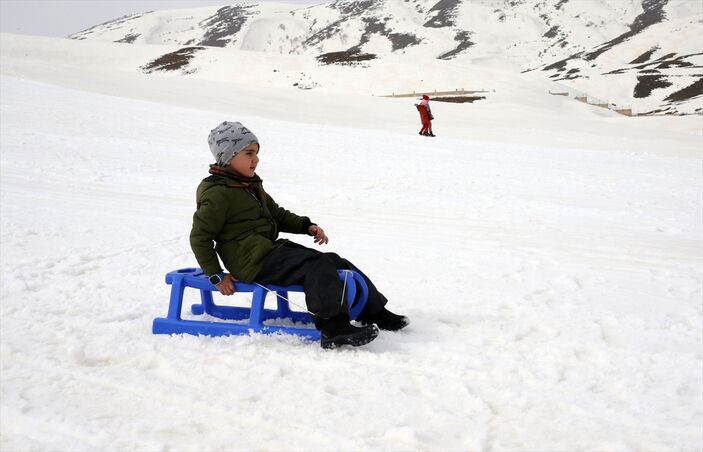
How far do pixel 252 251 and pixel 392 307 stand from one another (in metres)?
1.30

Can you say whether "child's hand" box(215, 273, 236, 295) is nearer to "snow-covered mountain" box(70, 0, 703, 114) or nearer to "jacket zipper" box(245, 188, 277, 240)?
"jacket zipper" box(245, 188, 277, 240)

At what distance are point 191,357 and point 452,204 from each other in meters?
5.67

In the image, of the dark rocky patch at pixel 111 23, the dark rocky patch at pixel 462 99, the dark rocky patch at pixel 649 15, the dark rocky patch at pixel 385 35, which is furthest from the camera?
the dark rocky patch at pixel 111 23

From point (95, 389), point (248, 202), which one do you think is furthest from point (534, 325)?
point (95, 389)

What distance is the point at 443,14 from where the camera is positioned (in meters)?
134

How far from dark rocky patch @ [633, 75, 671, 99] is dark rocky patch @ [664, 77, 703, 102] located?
2.20 meters

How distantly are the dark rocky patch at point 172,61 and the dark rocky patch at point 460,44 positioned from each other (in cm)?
5802

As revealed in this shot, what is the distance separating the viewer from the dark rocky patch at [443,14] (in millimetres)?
127125

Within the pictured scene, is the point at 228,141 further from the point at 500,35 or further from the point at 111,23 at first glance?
the point at 111,23

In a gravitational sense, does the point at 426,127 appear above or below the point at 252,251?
below

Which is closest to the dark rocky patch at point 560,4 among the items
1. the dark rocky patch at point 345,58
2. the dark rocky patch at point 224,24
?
the dark rocky patch at point 224,24

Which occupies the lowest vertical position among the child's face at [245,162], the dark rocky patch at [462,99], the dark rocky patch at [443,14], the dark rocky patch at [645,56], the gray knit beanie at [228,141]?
the dark rocky patch at [462,99]

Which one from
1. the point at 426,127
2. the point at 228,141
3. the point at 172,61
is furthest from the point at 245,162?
the point at 172,61

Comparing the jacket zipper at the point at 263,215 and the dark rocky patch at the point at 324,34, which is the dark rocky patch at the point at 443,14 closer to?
the dark rocky patch at the point at 324,34
